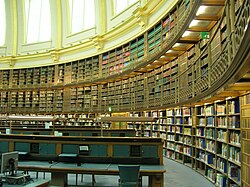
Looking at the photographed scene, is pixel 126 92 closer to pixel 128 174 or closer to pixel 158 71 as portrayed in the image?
pixel 158 71

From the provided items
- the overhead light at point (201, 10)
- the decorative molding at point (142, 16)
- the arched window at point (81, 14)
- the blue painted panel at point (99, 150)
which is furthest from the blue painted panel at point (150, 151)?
the arched window at point (81, 14)

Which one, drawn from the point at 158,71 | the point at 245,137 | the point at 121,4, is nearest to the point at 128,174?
the point at 245,137

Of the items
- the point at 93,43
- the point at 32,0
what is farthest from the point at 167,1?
the point at 32,0

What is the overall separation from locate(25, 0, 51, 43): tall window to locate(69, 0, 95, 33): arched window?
2136 mm

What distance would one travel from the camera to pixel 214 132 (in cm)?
635

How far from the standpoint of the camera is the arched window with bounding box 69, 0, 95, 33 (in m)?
16.4

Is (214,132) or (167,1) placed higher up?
(167,1)

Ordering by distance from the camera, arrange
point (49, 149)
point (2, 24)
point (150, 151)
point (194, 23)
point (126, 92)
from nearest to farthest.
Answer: point (150, 151) < point (49, 149) < point (194, 23) < point (126, 92) < point (2, 24)

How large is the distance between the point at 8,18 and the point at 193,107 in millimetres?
15184

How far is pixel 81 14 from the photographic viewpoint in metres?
16.9

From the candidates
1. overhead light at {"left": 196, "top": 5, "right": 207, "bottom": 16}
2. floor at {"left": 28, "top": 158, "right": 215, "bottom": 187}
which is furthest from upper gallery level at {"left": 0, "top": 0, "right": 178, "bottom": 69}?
floor at {"left": 28, "top": 158, "right": 215, "bottom": 187}

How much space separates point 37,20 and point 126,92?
Answer: 9547 mm

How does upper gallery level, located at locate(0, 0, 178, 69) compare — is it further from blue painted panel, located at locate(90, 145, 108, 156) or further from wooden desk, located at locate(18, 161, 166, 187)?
wooden desk, located at locate(18, 161, 166, 187)

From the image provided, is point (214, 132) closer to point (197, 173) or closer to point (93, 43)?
point (197, 173)
